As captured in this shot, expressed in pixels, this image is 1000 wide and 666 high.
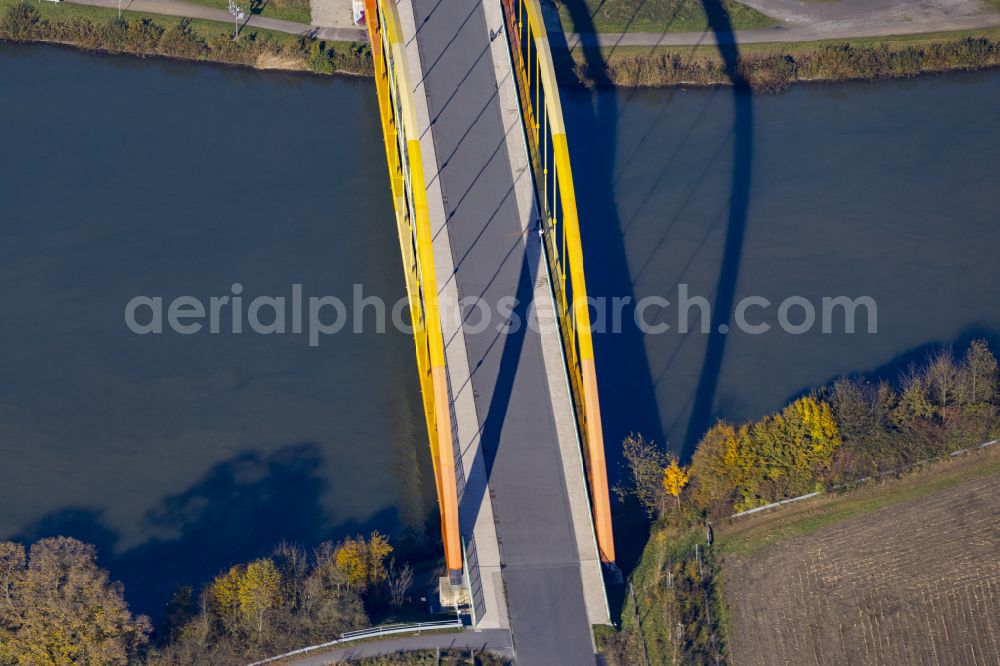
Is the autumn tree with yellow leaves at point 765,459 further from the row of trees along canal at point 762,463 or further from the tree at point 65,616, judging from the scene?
the tree at point 65,616

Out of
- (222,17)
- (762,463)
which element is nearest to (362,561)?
(762,463)

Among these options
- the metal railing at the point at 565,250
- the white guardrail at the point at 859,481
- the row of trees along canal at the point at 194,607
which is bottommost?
the row of trees along canal at the point at 194,607

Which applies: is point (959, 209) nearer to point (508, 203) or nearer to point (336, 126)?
point (508, 203)

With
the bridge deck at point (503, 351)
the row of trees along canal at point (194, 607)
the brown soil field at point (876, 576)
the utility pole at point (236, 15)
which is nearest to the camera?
the row of trees along canal at point (194, 607)

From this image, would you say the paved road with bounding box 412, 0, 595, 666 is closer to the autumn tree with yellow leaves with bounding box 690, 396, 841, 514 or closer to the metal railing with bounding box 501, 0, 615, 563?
the metal railing with bounding box 501, 0, 615, 563

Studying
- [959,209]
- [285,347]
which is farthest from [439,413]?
[959,209]

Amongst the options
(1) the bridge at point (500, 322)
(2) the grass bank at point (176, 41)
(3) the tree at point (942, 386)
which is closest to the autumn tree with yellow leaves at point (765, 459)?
(3) the tree at point (942, 386)
